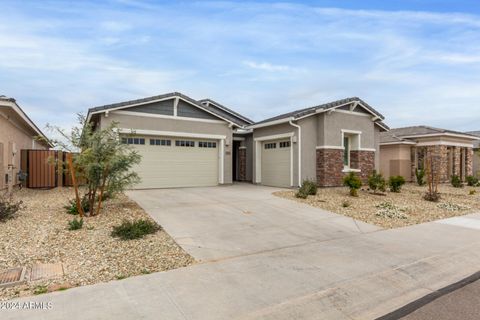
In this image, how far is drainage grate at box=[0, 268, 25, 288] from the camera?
403cm

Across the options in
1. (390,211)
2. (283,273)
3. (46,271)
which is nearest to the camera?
(46,271)

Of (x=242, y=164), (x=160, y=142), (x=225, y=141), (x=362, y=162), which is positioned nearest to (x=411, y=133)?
(x=362, y=162)

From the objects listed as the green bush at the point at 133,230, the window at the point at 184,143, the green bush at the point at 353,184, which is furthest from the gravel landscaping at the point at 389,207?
the green bush at the point at 133,230

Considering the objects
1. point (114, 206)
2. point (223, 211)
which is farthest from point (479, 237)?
point (114, 206)

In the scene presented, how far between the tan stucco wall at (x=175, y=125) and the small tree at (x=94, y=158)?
5259mm

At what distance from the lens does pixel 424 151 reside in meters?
21.0

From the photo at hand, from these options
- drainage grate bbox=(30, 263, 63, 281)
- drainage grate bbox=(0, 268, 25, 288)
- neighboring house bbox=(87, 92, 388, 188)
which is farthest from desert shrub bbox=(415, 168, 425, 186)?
drainage grate bbox=(0, 268, 25, 288)

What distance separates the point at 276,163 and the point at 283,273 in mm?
11777

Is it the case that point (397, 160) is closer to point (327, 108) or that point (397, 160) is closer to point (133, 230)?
point (327, 108)

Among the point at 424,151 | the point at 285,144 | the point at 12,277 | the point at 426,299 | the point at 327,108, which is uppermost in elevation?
the point at 327,108

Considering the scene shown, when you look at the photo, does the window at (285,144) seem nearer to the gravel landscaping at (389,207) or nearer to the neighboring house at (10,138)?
the gravel landscaping at (389,207)

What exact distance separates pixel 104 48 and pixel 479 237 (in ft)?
45.8

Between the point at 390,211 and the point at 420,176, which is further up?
the point at 420,176

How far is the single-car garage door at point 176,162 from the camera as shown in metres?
14.0
